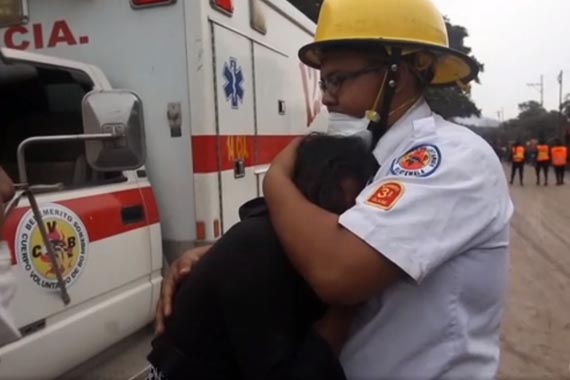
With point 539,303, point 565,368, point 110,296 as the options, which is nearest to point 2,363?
point 110,296

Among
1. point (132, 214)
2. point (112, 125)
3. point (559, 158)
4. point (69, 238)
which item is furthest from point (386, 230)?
point (559, 158)

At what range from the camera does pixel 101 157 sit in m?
2.54

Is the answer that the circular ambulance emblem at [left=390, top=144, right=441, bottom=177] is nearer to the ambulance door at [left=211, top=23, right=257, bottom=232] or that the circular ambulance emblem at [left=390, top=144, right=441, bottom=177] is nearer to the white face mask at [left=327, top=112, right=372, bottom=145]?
the white face mask at [left=327, top=112, right=372, bottom=145]

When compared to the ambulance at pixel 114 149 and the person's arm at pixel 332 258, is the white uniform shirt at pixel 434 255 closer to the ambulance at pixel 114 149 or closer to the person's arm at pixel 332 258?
the person's arm at pixel 332 258

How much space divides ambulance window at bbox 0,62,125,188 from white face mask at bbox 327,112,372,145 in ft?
6.44

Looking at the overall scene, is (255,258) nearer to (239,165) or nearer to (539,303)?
(239,165)

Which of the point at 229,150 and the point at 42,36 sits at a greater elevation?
the point at 42,36

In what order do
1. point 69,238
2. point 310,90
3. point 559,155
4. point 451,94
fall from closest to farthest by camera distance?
point 69,238
point 310,90
point 559,155
point 451,94

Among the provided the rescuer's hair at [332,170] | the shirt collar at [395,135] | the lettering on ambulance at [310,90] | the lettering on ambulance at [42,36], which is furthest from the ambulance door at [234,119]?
the rescuer's hair at [332,170]

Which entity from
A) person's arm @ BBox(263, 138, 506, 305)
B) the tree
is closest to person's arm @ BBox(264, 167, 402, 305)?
person's arm @ BBox(263, 138, 506, 305)

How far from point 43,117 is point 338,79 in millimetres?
2514

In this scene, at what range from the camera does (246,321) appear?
3.74 ft

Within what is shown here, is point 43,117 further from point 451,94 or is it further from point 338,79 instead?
point 451,94

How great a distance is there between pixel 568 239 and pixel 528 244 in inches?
27.8
